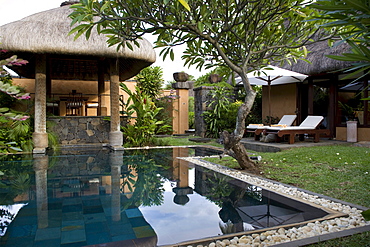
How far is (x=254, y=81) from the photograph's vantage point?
1052 centimetres

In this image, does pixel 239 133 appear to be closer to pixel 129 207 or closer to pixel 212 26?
pixel 212 26

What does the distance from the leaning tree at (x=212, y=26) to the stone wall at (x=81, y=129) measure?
573 cm

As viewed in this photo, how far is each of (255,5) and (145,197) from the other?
10.3 ft

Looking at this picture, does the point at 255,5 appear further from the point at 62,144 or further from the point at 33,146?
the point at 62,144

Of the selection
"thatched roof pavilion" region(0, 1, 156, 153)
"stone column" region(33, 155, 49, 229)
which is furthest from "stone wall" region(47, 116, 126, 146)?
"stone column" region(33, 155, 49, 229)

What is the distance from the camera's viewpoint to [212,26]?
4.76 meters

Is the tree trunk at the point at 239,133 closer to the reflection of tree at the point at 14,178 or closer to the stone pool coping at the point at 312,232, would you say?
the stone pool coping at the point at 312,232

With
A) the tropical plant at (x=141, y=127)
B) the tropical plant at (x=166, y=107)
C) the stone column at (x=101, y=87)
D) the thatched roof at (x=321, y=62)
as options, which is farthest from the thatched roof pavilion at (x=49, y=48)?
the thatched roof at (x=321, y=62)

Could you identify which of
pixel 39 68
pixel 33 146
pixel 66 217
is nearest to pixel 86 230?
pixel 66 217

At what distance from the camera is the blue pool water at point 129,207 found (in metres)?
2.68

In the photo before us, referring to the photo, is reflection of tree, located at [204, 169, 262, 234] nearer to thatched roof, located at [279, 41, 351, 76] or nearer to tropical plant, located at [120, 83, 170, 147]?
tropical plant, located at [120, 83, 170, 147]

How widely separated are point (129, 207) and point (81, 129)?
7.19 meters

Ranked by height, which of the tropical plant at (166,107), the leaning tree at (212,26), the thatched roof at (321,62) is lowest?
the tropical plant at (166,107)

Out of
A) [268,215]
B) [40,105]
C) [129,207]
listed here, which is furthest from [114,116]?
[268,215]
